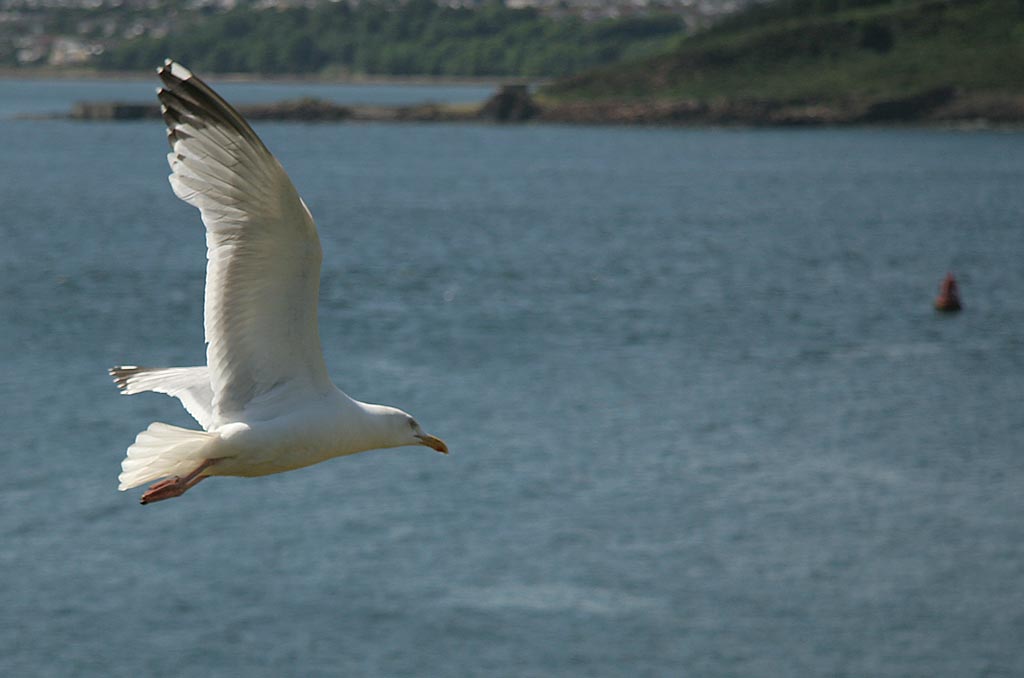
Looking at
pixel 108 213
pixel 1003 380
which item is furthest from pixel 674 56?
pixel 1003 380

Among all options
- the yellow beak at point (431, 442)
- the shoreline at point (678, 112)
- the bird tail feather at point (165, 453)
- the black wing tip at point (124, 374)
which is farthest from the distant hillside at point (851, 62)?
the bird tail feather at point (165, 453)

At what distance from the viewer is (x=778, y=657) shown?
107ft

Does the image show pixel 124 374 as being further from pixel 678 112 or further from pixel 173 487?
pixel 678 112

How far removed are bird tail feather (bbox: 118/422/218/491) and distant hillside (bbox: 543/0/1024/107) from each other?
13688 cm

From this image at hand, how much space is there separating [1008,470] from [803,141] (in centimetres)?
11037

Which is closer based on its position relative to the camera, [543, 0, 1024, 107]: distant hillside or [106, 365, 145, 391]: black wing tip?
[106, 365, 145, 391]: black wing tip

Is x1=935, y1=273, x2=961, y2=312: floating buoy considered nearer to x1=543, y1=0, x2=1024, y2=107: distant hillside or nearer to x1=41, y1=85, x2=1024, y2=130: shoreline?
x1=543, y1=0, x2=1024, y2=107: distant hillside

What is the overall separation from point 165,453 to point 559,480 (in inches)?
1257

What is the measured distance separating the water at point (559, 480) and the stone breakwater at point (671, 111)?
61.6m

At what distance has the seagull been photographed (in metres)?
8.32

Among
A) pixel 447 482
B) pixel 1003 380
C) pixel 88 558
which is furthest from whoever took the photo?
pixel 1003 380

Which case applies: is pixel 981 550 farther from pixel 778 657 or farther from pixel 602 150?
pixel 602 150

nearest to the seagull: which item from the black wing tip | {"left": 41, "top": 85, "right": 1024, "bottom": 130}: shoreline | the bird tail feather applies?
the bird tail feather

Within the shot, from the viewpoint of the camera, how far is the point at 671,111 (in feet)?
495
